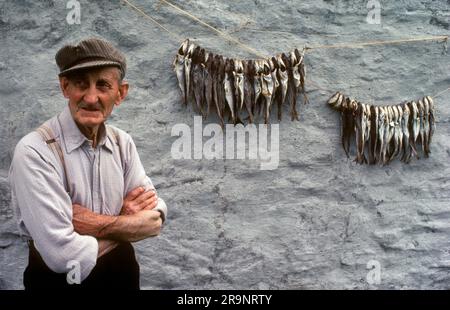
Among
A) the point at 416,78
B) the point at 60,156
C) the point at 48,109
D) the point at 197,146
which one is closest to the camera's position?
the point at 60,156

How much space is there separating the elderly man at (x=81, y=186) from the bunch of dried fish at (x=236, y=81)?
614mm

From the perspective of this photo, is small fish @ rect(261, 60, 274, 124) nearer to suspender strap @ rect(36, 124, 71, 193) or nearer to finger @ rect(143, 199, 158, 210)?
finger @ rect(143, 199, 158, 210)

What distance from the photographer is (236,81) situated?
252cm

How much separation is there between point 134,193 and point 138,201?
39 millimetres

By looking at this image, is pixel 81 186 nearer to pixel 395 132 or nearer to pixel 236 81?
pixel 236 81

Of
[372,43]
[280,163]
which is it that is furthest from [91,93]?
[372,43]

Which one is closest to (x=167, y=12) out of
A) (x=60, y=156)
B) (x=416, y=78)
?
(x=60, y=156)

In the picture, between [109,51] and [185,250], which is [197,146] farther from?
[109,51]

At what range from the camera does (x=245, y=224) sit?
2596 millimetres

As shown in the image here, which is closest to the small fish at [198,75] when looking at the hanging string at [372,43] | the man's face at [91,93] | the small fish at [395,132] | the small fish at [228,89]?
the small fish at [228,89]

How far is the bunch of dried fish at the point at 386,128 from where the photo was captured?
2660 mm

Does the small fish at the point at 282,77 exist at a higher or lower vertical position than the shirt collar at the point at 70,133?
higher

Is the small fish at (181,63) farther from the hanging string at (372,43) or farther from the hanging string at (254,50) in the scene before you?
the hanging string at (372,43)
